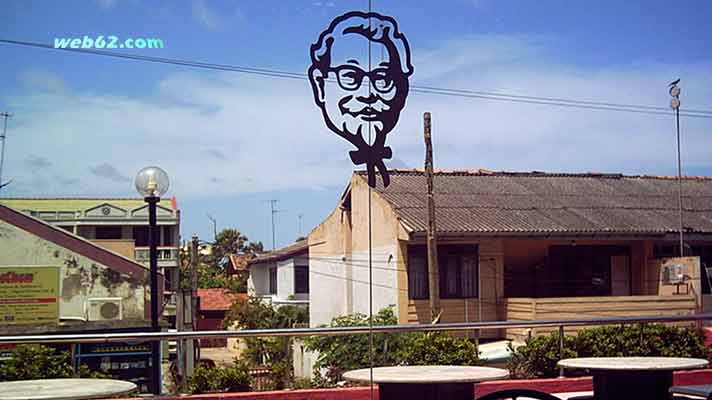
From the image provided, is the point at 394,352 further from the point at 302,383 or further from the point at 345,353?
the point at 302,383

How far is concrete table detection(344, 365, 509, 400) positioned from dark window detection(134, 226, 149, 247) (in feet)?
11.7

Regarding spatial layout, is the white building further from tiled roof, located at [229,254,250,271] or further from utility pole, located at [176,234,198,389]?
utility pole, located at [176,234,198,389]

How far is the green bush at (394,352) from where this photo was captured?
5.36 metres

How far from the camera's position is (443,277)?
9.38 metres

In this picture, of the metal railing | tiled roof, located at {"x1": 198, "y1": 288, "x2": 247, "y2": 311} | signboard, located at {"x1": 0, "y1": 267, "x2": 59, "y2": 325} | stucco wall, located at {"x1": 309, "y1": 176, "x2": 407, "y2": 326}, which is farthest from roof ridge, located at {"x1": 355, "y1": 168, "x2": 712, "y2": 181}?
the metal railing

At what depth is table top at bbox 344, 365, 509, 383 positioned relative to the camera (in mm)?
3461

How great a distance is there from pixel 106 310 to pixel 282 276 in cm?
169

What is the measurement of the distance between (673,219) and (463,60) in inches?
190

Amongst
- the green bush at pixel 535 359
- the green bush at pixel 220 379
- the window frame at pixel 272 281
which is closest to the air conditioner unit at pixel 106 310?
the window frame at pixel 272 281

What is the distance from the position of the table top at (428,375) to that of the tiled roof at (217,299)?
4.02m

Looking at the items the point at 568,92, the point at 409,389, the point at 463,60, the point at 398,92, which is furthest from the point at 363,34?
the point at 568,92

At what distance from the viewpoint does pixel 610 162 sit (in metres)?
8.90

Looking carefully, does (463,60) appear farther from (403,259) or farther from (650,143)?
(403,259)

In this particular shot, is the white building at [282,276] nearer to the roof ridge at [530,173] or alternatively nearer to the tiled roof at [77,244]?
the tiled roof at [77,244]
